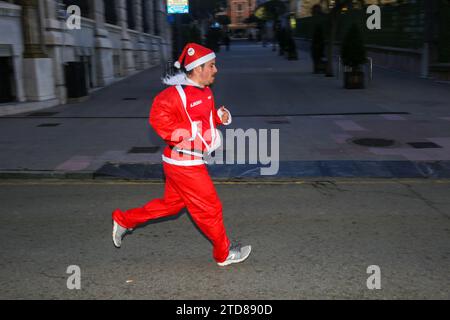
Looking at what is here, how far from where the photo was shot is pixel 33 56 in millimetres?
13742

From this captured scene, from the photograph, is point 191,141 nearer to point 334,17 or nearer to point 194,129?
point 194,129

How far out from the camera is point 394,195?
6215 mm

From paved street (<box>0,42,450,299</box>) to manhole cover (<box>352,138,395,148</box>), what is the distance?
0.56ft

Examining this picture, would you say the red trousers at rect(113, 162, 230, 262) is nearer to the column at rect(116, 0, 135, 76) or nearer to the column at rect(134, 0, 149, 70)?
the column at rect(116, 0, 135, 76)

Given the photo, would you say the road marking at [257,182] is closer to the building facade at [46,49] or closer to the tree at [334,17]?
the building facade at [46,49]

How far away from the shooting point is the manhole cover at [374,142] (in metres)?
8.86

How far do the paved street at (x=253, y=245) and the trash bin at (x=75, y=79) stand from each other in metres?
9.26

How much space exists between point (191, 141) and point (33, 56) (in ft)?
38.0

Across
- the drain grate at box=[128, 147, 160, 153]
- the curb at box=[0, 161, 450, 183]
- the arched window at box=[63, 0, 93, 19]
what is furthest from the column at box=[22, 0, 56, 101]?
the curb at box=[0, 161, 450, 183]

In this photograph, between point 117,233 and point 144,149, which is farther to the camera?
point 144,149

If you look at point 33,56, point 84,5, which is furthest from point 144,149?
point 84,5

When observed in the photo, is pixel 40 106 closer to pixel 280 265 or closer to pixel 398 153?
pixel 398 153

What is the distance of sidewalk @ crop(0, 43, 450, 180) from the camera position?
7457 mm

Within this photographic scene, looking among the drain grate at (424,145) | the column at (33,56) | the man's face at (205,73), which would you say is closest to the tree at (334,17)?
the column at (33,56)
